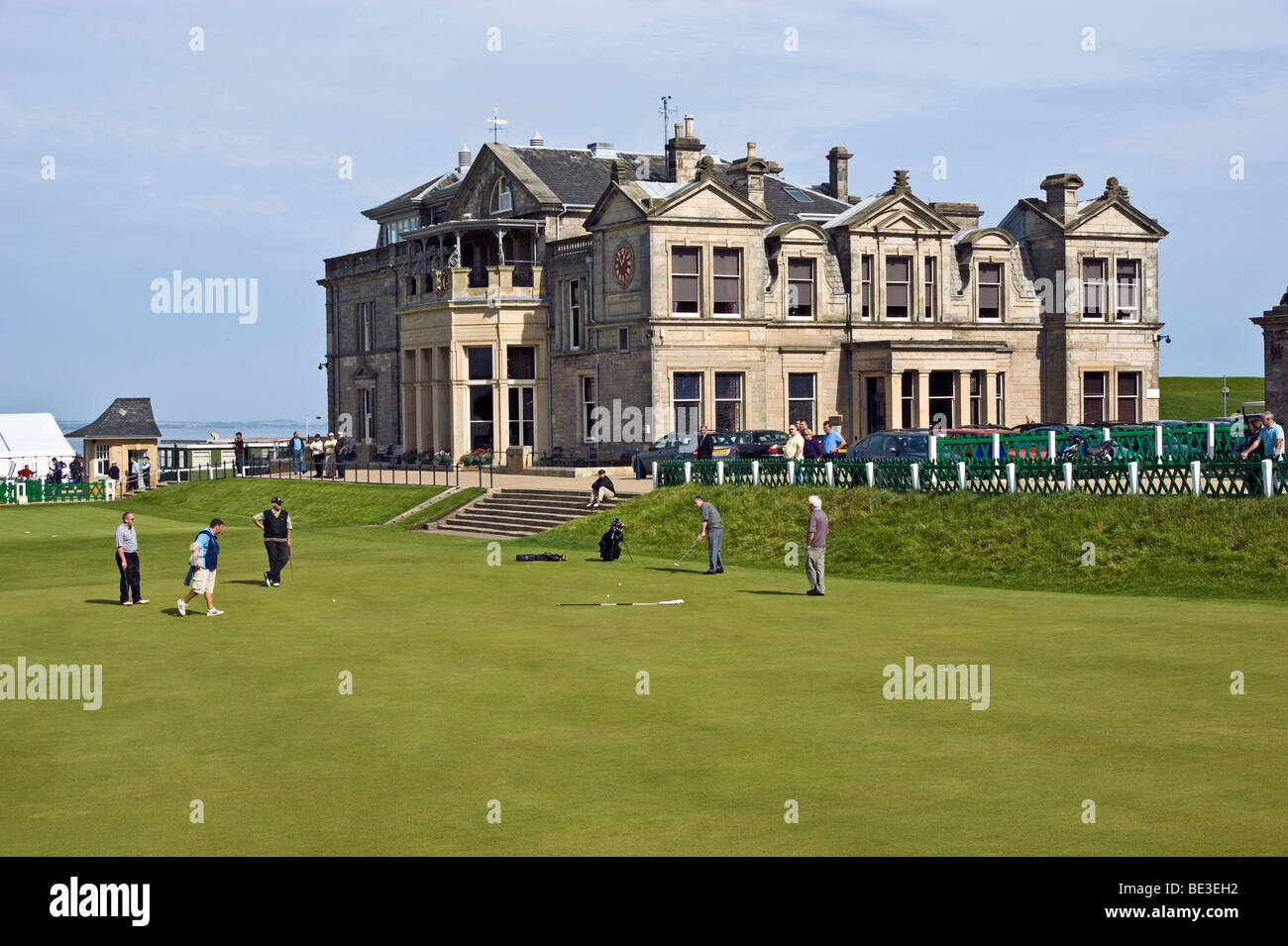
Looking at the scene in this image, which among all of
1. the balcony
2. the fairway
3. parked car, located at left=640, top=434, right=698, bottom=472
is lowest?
the fairway

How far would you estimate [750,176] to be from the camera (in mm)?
55062

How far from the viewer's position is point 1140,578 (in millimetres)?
27078

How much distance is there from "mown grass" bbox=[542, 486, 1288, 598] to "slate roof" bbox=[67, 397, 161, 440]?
34.6m

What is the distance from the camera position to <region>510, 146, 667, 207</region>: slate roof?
2293 inches

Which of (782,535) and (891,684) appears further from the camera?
(782,535)

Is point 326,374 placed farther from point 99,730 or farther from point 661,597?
point 99,730

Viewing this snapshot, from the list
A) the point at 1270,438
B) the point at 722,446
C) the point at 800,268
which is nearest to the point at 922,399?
the point at 800,268

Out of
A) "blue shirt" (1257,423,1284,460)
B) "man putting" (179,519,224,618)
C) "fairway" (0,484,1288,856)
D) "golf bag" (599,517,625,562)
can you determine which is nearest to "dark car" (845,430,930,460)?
"golf bag" (599,517,625,562)

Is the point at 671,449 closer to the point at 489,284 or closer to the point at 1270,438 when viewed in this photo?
the point at 489,284

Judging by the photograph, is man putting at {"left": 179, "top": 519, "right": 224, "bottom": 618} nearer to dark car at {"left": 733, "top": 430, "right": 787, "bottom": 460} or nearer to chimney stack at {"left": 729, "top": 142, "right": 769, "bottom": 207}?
dark car at {"left": 733, "top": 430, "right": 787, "bottom": 460}

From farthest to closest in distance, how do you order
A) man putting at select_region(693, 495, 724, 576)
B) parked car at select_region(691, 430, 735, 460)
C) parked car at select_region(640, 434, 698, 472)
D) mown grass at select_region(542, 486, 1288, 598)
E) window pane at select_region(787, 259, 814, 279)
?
window pane at select_region(787, 259, 814, 279) < parked car at select_region(640, 434, 698, 472) < parked car at select_region(691, 430, 735, 460) < man putting at select_region(693, 495, 724, 576) < mown grass at select_region(542, 486, 1288, 598)

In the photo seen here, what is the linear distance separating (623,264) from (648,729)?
125ft
